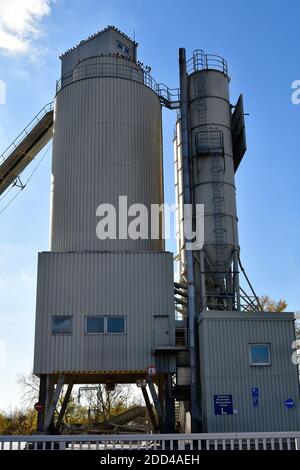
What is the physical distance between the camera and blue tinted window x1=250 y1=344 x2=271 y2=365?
2142 cm

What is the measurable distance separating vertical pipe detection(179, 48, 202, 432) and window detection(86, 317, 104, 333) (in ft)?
11.9

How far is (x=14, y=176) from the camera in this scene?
33.9 metres

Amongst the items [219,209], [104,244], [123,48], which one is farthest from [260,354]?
[123,48]

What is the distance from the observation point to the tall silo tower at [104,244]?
2252 cm

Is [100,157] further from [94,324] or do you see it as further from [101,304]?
[94,324]

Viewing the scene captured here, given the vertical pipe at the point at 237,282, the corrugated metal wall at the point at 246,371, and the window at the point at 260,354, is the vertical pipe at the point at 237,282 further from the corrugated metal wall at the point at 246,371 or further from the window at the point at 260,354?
the window at the point at 260,354

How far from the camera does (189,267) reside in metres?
23.9

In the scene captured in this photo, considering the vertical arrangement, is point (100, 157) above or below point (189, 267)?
above

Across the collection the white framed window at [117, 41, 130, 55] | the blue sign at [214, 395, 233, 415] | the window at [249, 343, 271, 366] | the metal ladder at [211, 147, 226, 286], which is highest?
the white framed window at [117, 41, 130, 55]

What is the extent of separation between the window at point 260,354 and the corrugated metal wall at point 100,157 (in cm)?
686

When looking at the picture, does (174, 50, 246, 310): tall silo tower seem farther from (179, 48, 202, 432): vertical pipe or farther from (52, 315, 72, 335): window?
(52, 315, 72, 335): window

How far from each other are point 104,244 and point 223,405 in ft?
28.4

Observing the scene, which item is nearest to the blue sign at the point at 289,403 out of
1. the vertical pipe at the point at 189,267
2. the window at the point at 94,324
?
the vertical pipe at the point at 189,267

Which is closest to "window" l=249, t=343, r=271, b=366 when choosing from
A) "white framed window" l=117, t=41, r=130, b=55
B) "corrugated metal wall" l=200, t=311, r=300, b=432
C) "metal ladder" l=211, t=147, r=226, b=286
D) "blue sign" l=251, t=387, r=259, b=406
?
"corrugated metal wall" l=200, t=311, r=300, b=432
